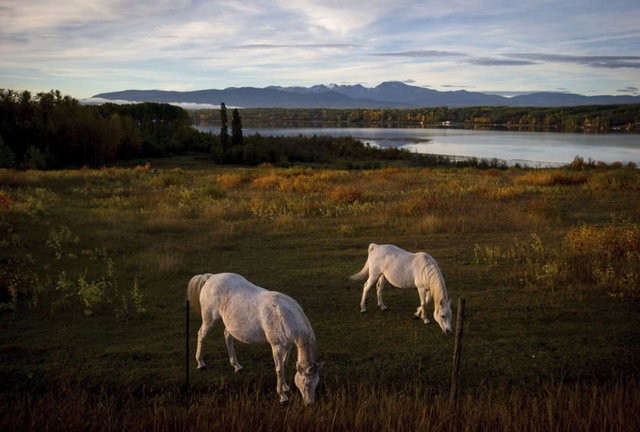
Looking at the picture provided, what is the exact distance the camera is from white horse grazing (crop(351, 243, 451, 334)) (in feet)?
28.6

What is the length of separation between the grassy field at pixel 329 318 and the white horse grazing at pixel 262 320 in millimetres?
328

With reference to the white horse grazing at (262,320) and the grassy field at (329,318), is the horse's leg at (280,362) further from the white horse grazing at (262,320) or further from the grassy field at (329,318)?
the grassy field at (329,318)

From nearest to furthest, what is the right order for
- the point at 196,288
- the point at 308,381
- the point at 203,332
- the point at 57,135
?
the point at 308,381
the point at 203,332
the point at 196,288
the point at 57,135

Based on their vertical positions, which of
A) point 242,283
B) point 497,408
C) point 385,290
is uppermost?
point 242,283

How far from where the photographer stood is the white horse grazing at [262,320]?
19.7 feet

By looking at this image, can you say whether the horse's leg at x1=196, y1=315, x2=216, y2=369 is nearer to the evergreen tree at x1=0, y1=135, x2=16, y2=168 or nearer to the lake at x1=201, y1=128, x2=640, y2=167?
the evergreen tree at x1=0, y1=135, x2=16, y2=168

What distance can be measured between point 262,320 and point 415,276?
395 centimetres

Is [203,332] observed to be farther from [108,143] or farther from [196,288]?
[108,143]

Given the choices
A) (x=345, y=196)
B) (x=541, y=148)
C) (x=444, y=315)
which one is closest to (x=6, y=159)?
(x=345, y=196)

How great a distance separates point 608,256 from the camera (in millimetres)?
12719

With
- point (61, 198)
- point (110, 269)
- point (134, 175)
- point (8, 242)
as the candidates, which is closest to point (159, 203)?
point (61, 198)

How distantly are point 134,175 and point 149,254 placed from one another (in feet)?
78.9

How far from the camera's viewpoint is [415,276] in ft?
30.9

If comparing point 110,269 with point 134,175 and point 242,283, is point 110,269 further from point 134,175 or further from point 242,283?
point 134,175
